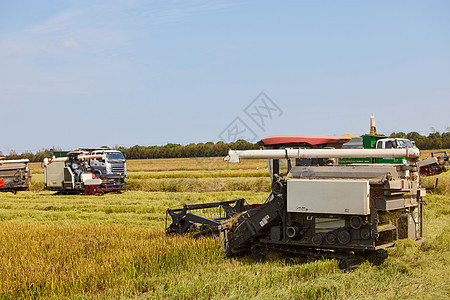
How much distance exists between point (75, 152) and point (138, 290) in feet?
62.3

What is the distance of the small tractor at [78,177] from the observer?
2327 centimetres

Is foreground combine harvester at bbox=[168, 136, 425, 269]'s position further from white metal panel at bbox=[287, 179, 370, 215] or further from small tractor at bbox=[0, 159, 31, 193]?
small tractor at bbox=[0, 159, 31, 193]

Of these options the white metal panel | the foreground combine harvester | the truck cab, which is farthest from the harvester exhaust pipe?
the truck cab

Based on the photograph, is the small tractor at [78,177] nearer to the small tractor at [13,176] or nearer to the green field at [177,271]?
the small tractor at [13,176]

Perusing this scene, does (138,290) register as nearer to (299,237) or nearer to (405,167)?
(299,237)

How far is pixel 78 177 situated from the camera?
77.3 feet

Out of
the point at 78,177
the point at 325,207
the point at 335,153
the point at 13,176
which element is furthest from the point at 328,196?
the point at 13,176

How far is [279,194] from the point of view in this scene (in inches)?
314

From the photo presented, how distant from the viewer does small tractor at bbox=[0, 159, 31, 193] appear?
2594 cm

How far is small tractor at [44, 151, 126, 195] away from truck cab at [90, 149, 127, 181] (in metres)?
0.09

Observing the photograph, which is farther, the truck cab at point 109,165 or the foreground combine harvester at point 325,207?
the truck cab at point 109,165

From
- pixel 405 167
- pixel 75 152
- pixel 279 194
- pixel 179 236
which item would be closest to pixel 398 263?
pixel 279 194

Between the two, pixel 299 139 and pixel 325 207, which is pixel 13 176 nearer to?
pixel 299 139

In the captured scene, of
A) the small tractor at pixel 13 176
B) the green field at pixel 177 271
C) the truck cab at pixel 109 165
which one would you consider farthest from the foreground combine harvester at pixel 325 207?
the small tractor at pixel 13 176
